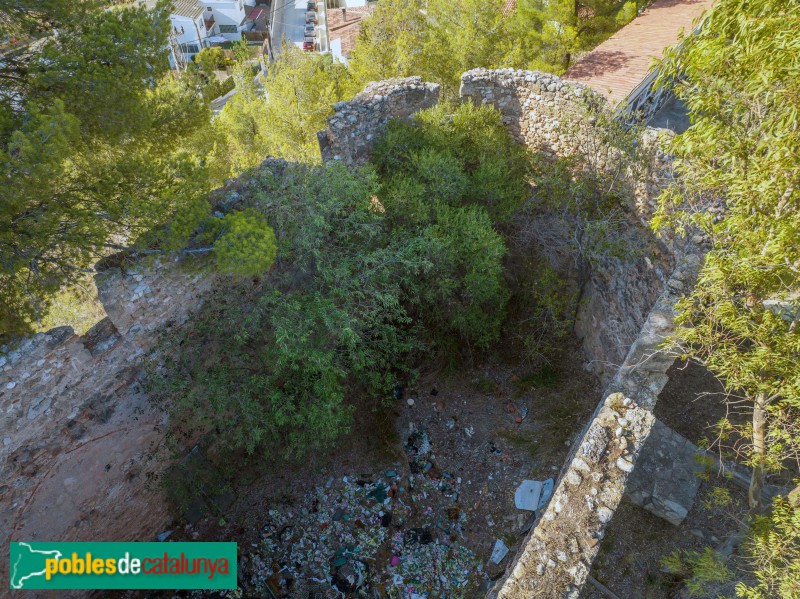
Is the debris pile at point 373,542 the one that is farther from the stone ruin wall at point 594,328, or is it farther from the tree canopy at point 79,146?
the tree canopy at point 79,146

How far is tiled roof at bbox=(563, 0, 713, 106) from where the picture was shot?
947cm

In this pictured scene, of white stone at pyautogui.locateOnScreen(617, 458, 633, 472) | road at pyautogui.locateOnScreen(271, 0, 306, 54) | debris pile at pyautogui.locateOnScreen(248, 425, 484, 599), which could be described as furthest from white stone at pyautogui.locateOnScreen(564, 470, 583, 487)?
road at pyautogui.locateOnScreen(271, 0, 306, 54)

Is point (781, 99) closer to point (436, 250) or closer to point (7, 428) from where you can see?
point (436, 250)

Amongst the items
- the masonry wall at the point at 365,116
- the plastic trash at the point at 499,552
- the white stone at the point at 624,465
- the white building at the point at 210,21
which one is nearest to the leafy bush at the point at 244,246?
the masonry wall at the point at 365,116

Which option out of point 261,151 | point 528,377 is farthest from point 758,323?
point 261,151

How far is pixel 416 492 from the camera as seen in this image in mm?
7125

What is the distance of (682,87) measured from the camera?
4027mm

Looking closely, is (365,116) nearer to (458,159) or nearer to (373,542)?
(458,159)

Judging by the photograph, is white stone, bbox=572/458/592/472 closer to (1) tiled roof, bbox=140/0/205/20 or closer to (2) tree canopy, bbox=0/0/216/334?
(2) tree canopy, bbox=0/0/216/334

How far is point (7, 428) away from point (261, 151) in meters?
8.61

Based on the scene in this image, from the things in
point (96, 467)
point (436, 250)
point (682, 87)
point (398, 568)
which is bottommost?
point (398, 568)

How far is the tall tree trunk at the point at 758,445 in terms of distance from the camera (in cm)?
433

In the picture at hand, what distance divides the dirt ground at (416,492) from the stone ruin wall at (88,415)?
1434 mm

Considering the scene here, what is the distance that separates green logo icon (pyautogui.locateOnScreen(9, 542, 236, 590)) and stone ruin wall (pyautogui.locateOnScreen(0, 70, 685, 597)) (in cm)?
18
